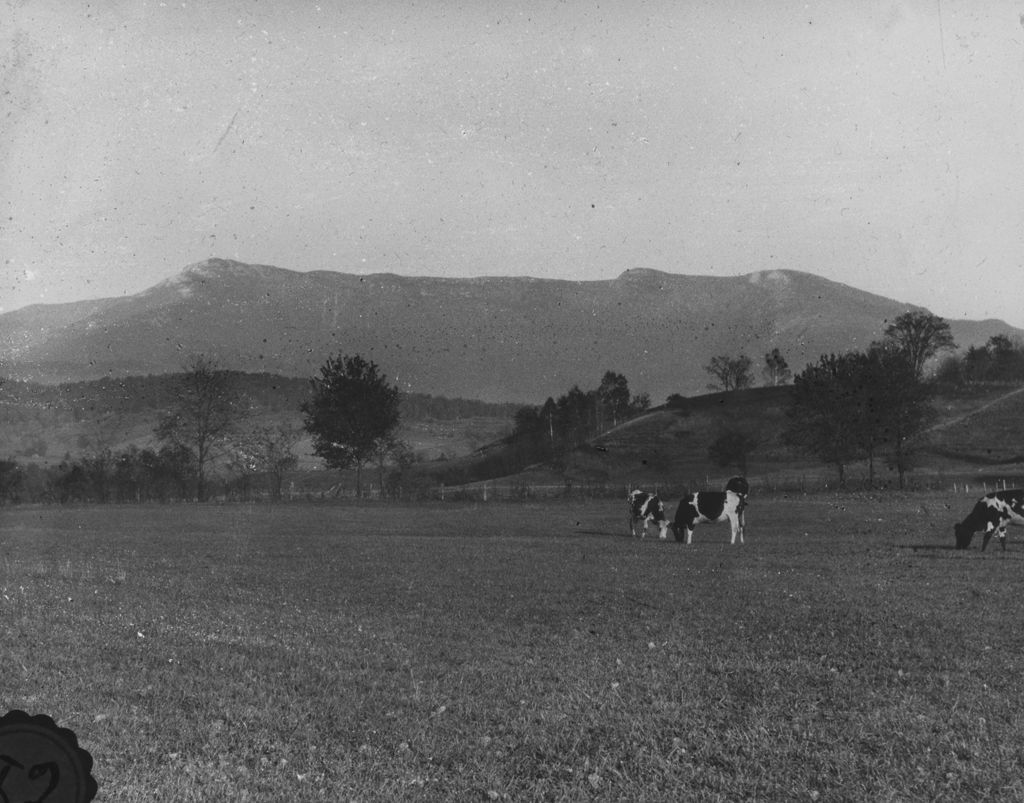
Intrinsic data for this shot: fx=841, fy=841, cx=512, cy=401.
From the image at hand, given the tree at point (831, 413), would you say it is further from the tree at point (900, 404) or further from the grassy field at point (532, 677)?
the grassy field at point (532, 677)

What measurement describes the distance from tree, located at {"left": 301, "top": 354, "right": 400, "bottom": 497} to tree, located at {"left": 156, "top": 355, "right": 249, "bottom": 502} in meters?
10.4

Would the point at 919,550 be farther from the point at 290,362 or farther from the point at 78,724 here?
the point at 290,362

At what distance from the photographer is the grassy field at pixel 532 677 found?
8.09 metres

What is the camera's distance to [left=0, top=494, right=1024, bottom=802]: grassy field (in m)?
8.09

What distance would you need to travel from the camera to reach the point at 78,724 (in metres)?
9.44

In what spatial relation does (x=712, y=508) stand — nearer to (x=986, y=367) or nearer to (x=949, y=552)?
(x=949, y=552)

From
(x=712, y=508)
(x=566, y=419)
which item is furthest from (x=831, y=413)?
(x=712, y=508)

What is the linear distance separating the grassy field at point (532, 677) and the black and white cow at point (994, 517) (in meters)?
2.67

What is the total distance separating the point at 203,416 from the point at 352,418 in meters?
18.3

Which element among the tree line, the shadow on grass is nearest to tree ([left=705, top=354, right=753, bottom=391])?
the tree line

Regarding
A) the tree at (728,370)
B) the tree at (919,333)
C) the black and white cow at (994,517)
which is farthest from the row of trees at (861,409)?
the tree at (728,370)

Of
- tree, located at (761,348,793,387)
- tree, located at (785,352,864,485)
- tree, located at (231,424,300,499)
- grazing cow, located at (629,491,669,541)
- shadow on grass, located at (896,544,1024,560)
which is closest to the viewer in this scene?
shadow on grass, located at (896,544,1024,560)

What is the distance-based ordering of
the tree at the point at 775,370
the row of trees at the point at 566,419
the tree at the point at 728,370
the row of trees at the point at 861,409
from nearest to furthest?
the row of trees at the point at 861,409, the row of trees at the point at 566,419, the tree at the point at 728,370, the tree at the point at 775,370

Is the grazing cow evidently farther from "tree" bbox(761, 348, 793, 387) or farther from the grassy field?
"tree" bbox(761, 348, 793, 387)
